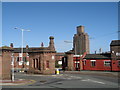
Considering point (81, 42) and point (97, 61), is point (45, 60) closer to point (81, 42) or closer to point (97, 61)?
point (97, 61)

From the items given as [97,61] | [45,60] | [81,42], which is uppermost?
[81,42]

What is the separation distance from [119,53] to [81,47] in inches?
2276

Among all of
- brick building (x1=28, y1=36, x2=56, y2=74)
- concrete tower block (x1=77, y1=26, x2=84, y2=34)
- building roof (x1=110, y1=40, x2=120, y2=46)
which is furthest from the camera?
concrete tower block (x1=77, y1=26, x2=84, y2=34)

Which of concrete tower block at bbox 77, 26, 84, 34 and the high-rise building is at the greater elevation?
concrete tower block at bbox 77, 26, 84, 34

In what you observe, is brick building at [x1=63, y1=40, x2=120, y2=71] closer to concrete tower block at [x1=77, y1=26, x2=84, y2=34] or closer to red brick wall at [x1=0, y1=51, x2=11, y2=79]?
red brick wall at [x1=0, y1=51, x2=11, y2=79]

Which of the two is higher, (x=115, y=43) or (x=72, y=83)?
(x=115, y=43)

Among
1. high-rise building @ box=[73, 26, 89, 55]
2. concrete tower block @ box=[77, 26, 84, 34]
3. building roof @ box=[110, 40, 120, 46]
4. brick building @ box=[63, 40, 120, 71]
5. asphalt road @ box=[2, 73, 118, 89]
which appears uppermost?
concrete tower block @ box=[77, 26, 84, 34]

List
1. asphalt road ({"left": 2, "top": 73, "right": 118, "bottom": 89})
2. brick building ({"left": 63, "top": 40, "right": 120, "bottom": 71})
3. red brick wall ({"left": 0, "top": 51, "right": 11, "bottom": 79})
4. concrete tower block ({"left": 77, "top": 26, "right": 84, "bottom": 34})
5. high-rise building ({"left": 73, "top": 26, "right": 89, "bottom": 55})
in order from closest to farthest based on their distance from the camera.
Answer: asphalt road ({"left": 2, "top": 73, "right": 118, "bottom": 89})
red brick wall ({"left": 0, "top": 51, "right": 11, "bottom": 79})
brick building ({"left": 63, "top": 40, "right": 120, "bottom": 71})
high-rise building ({"left": 73, "top": 26, "right": 89, "bottom": 55})
concrete tower block ({"left": 77, "top": 26, "right": 84, "bottom": 34})

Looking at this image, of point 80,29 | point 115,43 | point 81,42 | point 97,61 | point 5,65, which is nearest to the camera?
point 5,65

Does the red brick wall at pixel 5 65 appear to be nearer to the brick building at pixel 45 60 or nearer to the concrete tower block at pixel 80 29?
the brick building at pixel 45 60

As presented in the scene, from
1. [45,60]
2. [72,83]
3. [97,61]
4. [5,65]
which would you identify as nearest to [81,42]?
[97,61]

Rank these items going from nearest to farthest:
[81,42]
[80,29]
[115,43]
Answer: [115,43] < [81,42] < [80,29]

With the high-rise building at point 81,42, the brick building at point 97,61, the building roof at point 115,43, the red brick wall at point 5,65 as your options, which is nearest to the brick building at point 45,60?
the red brick wall at point 5,65

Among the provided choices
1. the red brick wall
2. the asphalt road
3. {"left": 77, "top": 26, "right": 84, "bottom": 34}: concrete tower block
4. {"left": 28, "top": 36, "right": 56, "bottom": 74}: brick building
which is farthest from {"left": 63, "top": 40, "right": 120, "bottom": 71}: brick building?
{"left": 77, "top": 26, "right": 84, "bottom": 34}: concrete tower block
